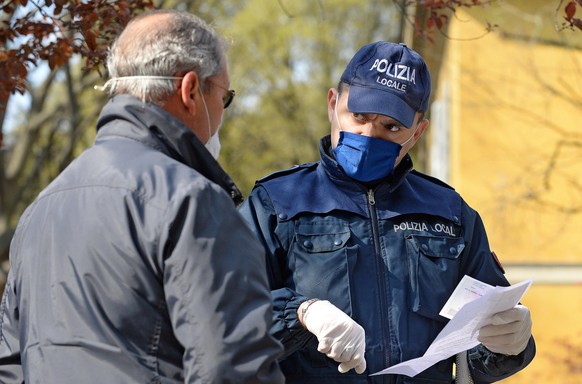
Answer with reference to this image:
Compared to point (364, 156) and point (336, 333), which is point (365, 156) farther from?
point (336, 333)

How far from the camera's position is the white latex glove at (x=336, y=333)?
299 cm

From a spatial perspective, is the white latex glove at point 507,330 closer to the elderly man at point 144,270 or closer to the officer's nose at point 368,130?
the officer's nose at point 368,130

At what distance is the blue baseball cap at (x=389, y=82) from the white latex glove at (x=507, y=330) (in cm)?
74

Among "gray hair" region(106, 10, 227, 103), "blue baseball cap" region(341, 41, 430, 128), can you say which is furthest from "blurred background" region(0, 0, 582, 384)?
"gray hair" region(106, 10, 227, 103)

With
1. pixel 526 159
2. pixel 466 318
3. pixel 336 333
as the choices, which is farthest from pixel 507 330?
pixel 526 159

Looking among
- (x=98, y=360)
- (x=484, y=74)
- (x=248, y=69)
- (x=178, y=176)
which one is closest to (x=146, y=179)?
(x=178, y=176)

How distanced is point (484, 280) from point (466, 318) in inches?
17.0

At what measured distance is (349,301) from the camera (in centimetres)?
321

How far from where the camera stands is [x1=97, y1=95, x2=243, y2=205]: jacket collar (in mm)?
2496

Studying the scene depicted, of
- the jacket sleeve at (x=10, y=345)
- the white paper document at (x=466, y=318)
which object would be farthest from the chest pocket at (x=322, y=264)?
the jacket sleeve at (x=10, y=345)

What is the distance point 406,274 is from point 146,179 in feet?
3.90

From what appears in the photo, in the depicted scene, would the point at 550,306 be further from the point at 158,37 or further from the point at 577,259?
the point at 158,37

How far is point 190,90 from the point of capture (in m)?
2.55

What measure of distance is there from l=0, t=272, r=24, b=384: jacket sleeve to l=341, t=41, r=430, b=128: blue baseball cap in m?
1.37
